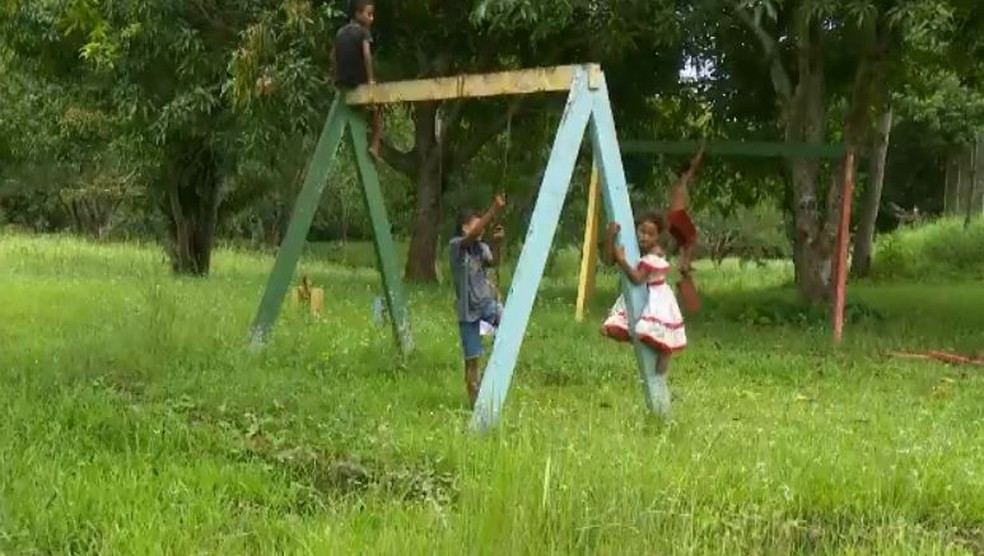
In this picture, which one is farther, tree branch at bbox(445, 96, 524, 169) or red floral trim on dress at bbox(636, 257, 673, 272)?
tree branch at bbox(445, 96, 524, 169)

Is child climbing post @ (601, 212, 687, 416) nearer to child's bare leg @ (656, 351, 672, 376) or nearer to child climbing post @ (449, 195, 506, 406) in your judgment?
child's bare leg @ (656, 351, 672, 376)

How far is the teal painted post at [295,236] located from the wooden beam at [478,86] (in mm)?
478

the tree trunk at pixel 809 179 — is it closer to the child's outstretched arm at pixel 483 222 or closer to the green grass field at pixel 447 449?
the green grass field at pixel 447 449

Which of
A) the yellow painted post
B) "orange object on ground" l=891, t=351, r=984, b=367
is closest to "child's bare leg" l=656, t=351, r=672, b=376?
"orange object on ground" l=891, t=351, r=984, b=367

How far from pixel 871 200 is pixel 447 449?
18.9 m

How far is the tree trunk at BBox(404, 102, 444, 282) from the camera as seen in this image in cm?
1992

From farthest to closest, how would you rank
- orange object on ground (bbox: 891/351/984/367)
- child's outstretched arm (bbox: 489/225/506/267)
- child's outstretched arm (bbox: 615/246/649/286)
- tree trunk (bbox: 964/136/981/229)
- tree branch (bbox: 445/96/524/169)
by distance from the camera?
tree trunk (bbox: 964/136/981/229) → tree branch (bbox: 445/96/524/169) → orange object on ground (bbox: 891/351/984/367) → child's outstretched arm (bbox: 489/225/506/267) → child's outstretched arm (bbox: 615/246/649/286)

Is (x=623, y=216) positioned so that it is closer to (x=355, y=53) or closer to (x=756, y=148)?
(x=355, y=53)

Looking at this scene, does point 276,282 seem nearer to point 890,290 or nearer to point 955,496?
point 955,496

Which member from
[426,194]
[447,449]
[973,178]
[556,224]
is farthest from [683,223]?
[973,178]

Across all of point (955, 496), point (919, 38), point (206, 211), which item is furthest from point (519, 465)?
point (206, 211)

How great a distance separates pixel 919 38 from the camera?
36.9 feet

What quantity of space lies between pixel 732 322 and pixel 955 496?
9.04 metres

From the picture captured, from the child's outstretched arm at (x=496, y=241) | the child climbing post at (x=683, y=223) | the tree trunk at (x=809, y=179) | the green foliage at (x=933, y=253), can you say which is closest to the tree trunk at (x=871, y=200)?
the green foliage at (x=933, y=253)
